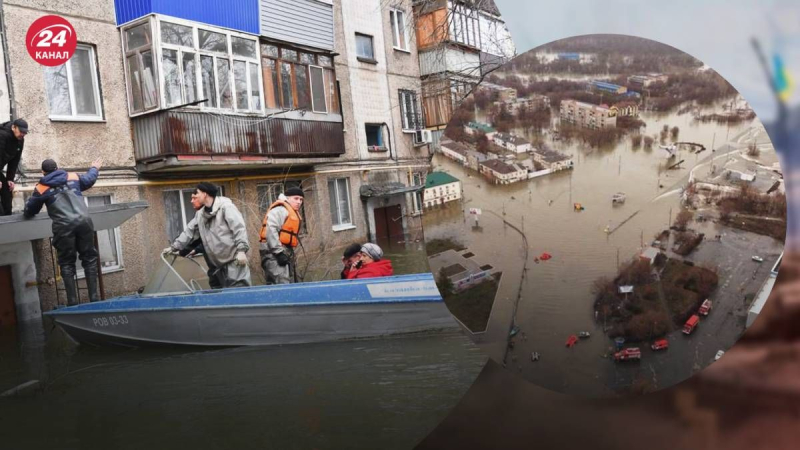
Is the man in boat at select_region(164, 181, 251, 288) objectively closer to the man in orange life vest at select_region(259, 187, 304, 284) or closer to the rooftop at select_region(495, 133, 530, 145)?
the man in orange life vest at select_region(259, 187, 304, 284)

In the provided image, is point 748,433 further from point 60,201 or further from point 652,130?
point 60,201

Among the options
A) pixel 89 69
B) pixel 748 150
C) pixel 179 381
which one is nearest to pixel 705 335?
pixel 748 150

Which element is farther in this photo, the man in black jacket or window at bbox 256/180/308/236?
window at bbox 256/180/308/236

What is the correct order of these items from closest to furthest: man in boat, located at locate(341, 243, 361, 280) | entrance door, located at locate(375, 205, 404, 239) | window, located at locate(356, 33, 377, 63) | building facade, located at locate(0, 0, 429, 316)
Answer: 1. man in boat, located at locate(341, 243, 361, 280)
2. entrance door, located at locate(375, 205, 404, 239)
3. building facade, located at locate(0, 0, 429, 316)
4. window, located at locate(356, 33, 377, 63)

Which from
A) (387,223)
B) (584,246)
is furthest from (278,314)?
(584,246)

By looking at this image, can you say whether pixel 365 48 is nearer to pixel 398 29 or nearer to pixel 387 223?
pixel 398 29

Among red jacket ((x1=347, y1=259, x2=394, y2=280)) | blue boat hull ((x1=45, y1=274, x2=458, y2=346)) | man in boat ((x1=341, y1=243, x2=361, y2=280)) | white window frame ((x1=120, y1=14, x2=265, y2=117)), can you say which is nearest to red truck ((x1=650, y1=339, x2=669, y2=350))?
blue boat hull ((x1=45, y1=274, x2=458, y2=346))
